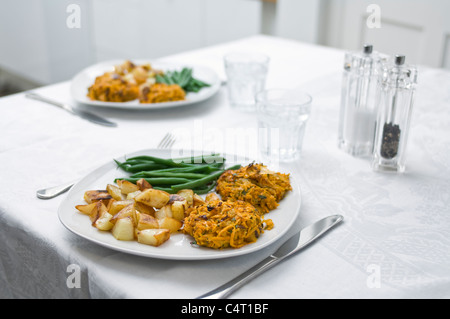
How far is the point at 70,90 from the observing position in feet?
4.95

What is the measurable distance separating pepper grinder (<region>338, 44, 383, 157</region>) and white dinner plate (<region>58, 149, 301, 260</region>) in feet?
0.98

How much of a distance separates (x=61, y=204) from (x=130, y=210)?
141 mm

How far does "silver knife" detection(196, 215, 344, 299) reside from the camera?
742mm

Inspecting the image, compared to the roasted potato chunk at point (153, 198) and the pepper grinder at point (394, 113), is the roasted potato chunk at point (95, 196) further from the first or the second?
the pepper grinder at point (394, 113)

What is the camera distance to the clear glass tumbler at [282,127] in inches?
46.1

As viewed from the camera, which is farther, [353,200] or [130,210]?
[353,200]

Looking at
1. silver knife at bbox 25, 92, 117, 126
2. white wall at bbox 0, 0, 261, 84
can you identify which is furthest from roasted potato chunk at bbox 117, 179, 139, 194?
white wall at bbox 0, 0, 261, 84

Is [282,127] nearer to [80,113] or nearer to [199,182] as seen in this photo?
[199,182]

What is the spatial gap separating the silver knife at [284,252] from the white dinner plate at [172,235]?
0.09ft

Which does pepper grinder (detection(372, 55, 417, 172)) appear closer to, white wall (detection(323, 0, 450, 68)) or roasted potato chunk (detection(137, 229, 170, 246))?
roasted potato chunk (detection(137, 229, 170, 246))

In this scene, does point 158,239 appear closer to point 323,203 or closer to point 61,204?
point 61,204
